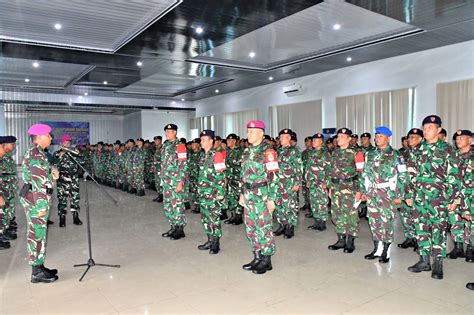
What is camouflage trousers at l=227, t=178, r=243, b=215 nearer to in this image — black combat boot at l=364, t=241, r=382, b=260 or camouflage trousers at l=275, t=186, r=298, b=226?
camouflage trousers at l=275, t=186, r=298, b=226

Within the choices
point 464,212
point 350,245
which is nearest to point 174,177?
point 350,245

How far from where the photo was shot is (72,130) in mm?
20516

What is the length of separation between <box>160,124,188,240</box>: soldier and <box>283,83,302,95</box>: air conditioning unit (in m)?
7.76

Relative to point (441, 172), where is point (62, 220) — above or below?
below

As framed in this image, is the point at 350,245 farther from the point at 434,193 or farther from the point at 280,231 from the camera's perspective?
the point at 434,193

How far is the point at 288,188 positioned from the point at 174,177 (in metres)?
1.85

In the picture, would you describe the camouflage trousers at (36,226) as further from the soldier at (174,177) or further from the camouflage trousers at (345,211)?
the camouflage trousers at (345,211)

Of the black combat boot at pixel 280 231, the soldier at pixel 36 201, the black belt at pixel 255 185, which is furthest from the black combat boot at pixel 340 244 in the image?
the soldier at pixel 36 201

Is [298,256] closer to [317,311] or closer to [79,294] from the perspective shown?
[317,311]

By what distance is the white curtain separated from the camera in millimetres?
8148

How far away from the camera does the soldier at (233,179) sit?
680 centimetres

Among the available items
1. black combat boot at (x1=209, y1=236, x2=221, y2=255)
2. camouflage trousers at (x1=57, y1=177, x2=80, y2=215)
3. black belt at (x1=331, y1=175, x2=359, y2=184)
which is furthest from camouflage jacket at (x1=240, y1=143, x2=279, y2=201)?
camouflage trousers at (x1=57, y1=177, x2=80, y2=215)

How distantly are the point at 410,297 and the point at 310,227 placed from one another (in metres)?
2.88

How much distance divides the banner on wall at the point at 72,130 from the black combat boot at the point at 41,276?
1787 centimetres
